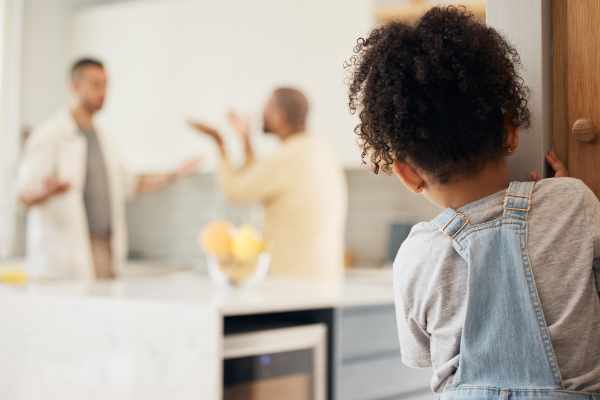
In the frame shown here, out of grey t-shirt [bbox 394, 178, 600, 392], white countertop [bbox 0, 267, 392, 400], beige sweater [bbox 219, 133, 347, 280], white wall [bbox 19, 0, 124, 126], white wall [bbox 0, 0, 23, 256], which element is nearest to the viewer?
grey t-shirt [bbox 394, 178, 600, 392]

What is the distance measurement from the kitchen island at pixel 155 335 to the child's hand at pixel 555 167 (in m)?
1.06

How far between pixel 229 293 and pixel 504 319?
4.54 feet

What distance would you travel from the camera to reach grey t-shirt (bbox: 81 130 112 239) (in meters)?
2.79

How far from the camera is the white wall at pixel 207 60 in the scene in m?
3.46

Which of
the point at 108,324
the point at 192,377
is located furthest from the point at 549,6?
the point at 108,324

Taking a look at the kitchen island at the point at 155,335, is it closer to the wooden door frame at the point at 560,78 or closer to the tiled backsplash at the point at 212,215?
the wooden door frame at the point at 560,78

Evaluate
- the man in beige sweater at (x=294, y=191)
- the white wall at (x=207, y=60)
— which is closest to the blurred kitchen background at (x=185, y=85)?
the white wall at (x=207, y=60)

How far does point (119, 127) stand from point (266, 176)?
5.06ft

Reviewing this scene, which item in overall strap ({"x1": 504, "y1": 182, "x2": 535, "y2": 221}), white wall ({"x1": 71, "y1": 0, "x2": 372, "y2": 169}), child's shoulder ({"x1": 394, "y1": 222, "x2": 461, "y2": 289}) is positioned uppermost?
white wall ({"x1": 71, "y1": 0, "x2": 372, "y2": 169})

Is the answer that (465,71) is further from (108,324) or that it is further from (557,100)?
(108,324)

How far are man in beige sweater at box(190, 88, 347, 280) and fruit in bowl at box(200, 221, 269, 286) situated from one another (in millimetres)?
626

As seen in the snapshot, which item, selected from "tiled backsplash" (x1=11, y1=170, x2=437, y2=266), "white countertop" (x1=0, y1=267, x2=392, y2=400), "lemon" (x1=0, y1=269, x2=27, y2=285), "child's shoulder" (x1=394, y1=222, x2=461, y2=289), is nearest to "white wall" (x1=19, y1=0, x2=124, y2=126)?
"tiled backsplash" (x1=11, y1=170, x2=437, y2=266)

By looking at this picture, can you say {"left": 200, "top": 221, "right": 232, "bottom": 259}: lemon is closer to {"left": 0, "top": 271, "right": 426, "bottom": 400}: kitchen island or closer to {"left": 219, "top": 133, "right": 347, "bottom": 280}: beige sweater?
{"left": 0, "top": 271, "right": 426, "bottom": 400}: kitchen island

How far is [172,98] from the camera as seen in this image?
4.01m
